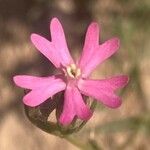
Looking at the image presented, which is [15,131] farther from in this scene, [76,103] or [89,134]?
[76,103]

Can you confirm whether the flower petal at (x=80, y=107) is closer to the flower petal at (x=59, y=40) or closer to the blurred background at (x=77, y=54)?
the flower petal at (x=59, y=40)

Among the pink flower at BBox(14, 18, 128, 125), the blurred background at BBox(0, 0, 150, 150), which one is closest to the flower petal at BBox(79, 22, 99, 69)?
the pink flower at BBox(14, 18, 128, 125)

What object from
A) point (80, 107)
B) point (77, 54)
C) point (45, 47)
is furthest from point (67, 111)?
point (77, 54)

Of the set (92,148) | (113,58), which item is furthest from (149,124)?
(92,148)

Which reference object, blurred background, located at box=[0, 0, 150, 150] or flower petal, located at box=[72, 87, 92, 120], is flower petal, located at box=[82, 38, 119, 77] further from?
blurred background, located at box=[0, 0, 150, 150]

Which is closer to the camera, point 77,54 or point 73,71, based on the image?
point 73,71

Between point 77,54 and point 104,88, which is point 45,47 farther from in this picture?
point 77,54
